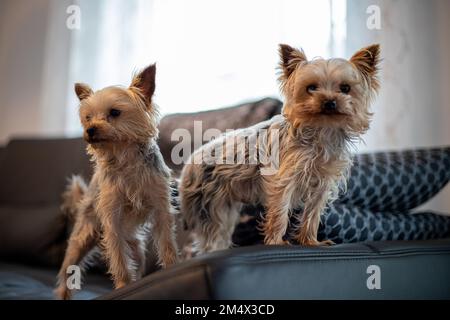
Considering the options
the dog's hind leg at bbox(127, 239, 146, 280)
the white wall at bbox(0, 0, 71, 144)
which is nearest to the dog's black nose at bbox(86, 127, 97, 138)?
the dog's hind leg at bbox(127, 239, 146, 280)

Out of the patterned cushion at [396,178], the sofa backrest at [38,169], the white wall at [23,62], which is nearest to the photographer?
the patterned cushion at [396,178]

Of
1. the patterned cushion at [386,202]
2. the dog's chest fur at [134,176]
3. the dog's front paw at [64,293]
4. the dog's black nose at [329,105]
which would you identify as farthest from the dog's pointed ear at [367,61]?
the dog's front paw at [64,293]

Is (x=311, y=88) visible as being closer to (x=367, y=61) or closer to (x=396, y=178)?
(x=367, y=61)

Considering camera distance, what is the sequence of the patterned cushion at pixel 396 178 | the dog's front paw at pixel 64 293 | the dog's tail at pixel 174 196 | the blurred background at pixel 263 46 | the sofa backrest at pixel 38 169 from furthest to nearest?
the sofa backrest at pixel 38 169, the blurred background at pixel 263 46, the patterned cushion at pixel 396 178, the dog's front paw at pixel 64 293, the dog's tail at pixel 174 196

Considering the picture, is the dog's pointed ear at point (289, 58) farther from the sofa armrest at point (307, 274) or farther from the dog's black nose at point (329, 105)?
the sofa armrest at point (307, 274)

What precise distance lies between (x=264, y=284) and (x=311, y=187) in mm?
256

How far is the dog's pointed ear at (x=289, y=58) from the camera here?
0.89 m

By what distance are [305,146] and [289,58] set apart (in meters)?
0.18

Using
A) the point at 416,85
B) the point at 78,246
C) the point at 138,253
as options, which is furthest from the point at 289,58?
the point at 416,85

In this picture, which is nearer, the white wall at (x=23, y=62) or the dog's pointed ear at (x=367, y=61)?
the dog's pointed ear at (x=367, y=61)

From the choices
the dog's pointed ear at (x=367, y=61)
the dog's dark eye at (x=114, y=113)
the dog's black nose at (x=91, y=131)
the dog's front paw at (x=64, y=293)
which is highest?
the dog's pointed ear at (x=367, y=61)

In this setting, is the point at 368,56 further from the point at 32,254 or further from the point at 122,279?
the point at 32,254

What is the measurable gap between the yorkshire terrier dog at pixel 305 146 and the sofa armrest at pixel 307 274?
0.11 m

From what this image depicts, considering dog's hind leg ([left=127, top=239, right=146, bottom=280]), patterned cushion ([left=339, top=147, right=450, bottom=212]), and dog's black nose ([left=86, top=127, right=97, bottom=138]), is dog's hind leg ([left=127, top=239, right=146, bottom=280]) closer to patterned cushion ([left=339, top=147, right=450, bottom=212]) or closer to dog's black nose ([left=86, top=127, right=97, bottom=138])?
dog's black nose ([left=86, top=127, right=97, bottom=138])
